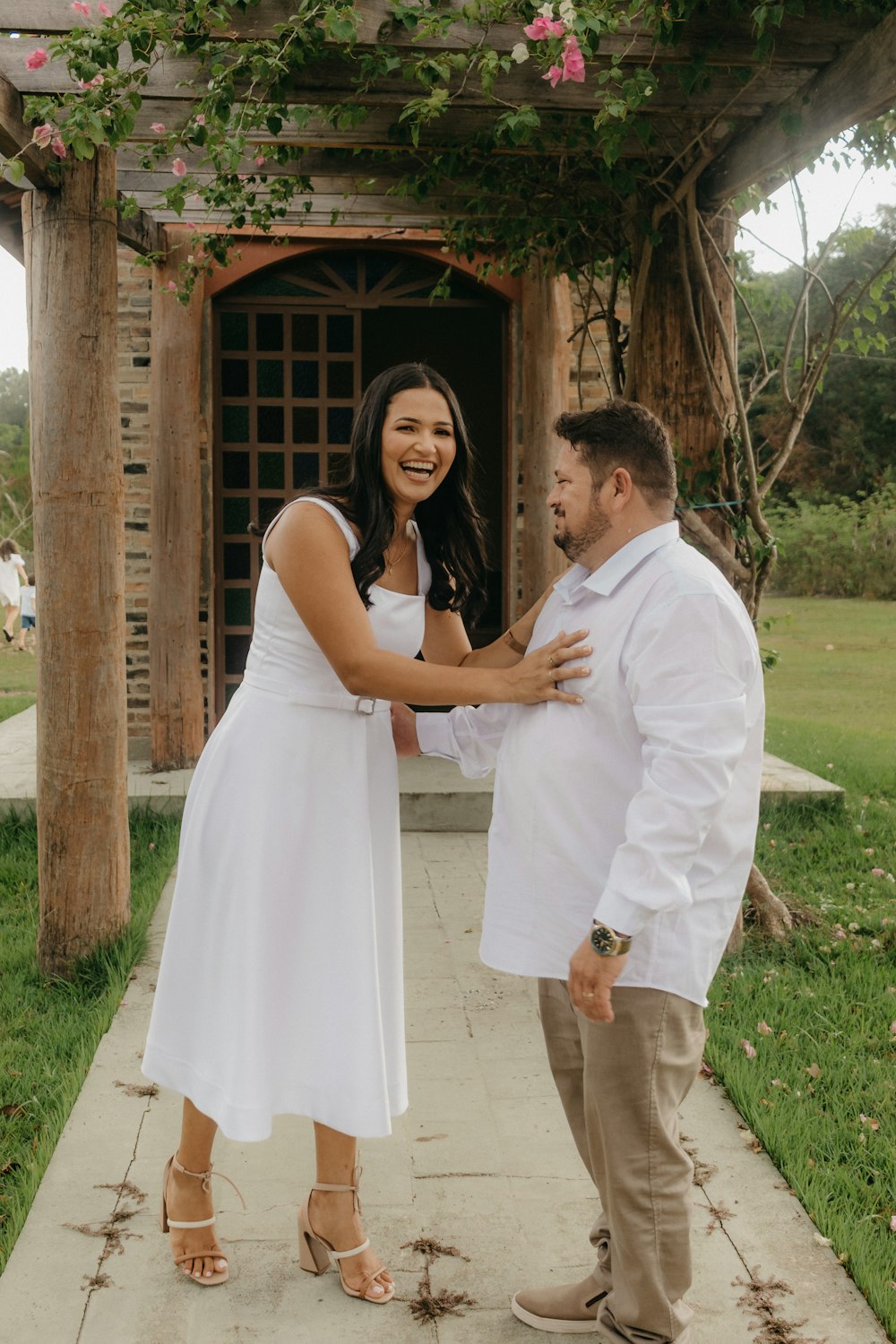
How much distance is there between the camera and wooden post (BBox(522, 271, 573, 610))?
276 inches

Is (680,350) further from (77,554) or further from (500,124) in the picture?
(77,554)

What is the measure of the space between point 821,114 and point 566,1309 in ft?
10.9

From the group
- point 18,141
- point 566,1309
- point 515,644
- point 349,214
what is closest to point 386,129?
point 18,141

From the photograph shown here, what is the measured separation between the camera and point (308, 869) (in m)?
2.45

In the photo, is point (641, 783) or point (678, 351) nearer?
point (641, 783)

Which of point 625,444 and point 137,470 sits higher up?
point 137,470

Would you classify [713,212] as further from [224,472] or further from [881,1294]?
[224,472]

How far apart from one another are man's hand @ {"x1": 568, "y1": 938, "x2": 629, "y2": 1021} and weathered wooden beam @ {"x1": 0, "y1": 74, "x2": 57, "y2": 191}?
3.01 m

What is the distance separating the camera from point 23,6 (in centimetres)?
352

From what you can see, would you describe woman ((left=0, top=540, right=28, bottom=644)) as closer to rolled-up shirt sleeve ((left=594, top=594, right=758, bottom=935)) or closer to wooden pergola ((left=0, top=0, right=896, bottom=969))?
wooden pergola ((left=0, top=0, right=896, bottom=969))

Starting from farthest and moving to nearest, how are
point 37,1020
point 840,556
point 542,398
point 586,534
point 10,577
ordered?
1. point 840,556
2. point 10,577
3. point 542,398
4. point 37,1020
5. point 586,534

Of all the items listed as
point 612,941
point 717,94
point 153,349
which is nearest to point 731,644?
point 612,941

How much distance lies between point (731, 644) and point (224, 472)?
6.36 m

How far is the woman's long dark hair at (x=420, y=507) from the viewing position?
2422mm
